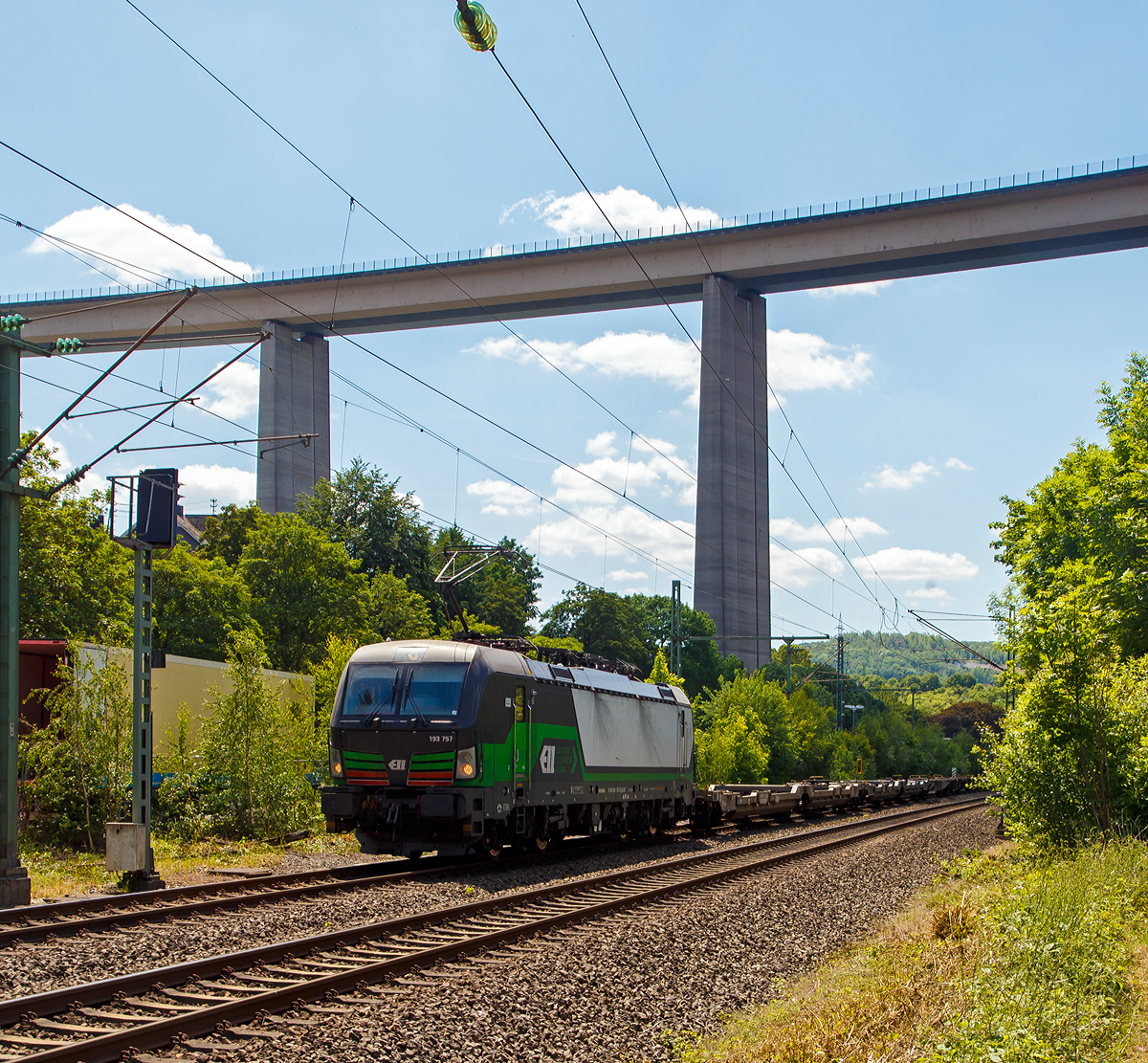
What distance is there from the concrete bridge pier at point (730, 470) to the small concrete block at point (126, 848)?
5871 cm

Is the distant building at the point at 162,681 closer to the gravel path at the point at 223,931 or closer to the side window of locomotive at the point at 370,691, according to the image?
the side window of locomotive at the point at 370,691

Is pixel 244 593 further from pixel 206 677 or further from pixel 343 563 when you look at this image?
pixel 206 677

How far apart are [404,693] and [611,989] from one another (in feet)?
A: 27.1

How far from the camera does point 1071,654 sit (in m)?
17.4

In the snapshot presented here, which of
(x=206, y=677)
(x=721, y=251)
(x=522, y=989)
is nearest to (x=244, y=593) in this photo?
(x=206, y=677)

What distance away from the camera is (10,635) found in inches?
548

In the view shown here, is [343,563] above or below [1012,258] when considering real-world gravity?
below

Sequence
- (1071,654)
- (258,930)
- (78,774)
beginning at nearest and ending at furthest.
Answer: (258,930) → (1071,654) → (78,774)

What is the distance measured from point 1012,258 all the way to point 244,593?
47957 millimetres

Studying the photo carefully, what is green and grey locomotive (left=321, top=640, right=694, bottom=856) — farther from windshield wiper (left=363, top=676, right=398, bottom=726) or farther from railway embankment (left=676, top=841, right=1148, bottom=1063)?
railway embankment (left=676, top=841, right=1148, bottom=1063)

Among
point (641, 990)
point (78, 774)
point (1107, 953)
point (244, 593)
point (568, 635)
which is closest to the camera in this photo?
point (1107, 953)

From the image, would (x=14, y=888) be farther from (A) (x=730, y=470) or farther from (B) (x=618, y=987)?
(A) (x=730, y=470)

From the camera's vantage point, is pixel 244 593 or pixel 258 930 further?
pixel 244 593

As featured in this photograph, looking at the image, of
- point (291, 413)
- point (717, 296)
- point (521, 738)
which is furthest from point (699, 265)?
point (521, 738)
